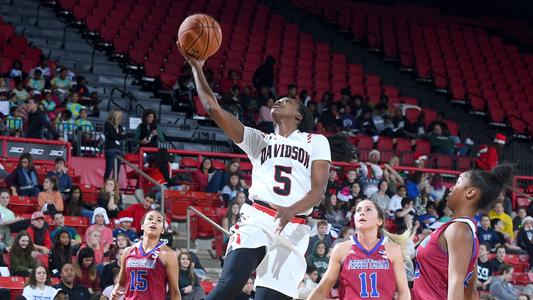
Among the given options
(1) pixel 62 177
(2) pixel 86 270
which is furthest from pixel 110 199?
(2) pixel 86 270

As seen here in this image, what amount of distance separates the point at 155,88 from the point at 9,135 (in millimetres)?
4838

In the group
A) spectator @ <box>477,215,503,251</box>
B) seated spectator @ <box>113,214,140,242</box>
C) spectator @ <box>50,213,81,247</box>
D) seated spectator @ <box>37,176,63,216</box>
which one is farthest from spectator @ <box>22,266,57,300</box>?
→ spectator @ <box>477,215,503,251</box>

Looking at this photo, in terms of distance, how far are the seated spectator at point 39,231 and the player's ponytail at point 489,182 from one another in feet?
26.4

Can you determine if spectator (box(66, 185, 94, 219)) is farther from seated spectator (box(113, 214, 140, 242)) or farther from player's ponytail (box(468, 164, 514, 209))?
player's ponytail (box(468, 164, 514, 209))

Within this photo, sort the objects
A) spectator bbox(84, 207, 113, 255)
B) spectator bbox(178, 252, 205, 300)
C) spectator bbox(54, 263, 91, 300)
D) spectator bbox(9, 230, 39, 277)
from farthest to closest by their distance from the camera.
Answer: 1. spectator bbox(84, 207, 113, 255)
2. spectator bbox(178, 252, 205, 300)
3. spectator bbox(9, 230, 39, 277)
4. spectator bbox(54, 263, 91, 300)

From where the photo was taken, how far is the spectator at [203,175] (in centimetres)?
1603

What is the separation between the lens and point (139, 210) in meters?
13.7

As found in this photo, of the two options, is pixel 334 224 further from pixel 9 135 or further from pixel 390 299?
pixel 390 299

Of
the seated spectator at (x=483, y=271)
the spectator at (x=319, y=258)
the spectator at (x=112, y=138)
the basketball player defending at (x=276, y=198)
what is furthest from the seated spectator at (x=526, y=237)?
the basketball player defending at (x=276, y=198)

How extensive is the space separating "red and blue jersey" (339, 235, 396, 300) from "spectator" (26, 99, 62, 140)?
930cm

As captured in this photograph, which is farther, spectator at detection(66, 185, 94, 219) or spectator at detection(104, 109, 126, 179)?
spectator at detection(104, 109, 126, 179)

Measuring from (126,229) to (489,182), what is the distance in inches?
327

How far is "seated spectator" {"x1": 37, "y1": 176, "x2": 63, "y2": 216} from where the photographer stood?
13.2 m

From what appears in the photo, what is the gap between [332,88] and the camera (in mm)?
22359
